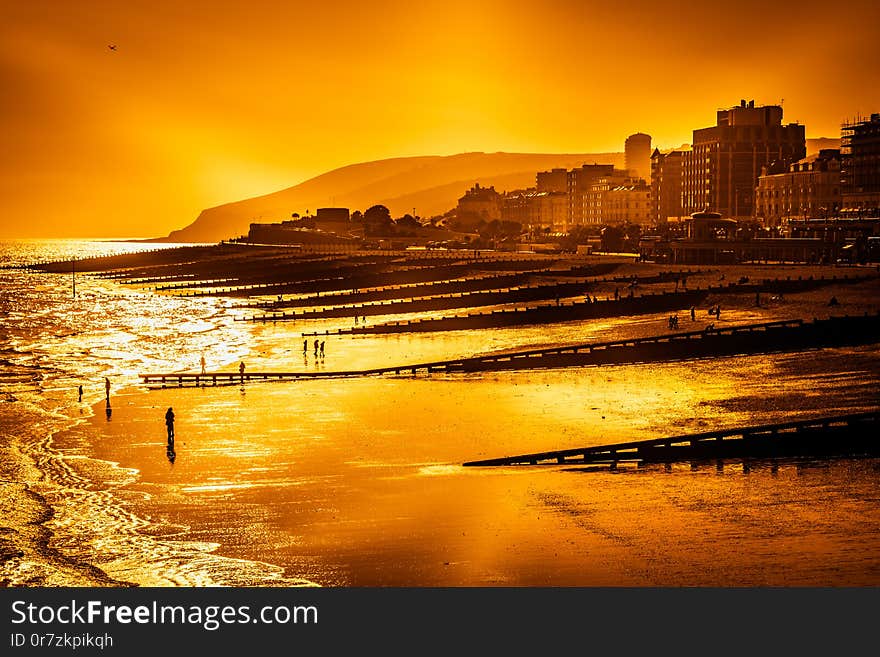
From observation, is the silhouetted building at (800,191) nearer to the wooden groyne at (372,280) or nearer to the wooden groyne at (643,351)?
the wooden groyne at (372,280)

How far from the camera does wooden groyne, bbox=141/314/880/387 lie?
44.3m

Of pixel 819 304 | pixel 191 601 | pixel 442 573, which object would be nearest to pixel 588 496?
pixel 442 573

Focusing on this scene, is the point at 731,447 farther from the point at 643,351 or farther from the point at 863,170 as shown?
the point at 863,170

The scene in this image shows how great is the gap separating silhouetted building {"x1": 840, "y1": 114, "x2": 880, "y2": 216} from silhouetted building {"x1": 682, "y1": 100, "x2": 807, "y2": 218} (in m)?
46.0

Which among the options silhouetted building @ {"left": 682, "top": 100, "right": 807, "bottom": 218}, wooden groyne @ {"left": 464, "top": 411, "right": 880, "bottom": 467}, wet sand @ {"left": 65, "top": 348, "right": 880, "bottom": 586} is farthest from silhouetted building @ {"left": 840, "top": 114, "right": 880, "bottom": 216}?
wooden groyne @ {"left": 464, "top": 411, "right": 880, "bottom": 467}

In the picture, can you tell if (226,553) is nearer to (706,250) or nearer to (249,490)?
(249,490)

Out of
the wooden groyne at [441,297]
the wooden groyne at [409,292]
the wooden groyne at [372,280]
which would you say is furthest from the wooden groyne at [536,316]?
the wooden groyne at [372,280]

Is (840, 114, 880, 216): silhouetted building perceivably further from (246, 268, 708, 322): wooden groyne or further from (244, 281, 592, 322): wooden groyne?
(244, 281, 592, 322): wooden groyne

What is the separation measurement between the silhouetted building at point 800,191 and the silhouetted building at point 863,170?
3816mm

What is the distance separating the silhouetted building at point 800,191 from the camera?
5423 inches

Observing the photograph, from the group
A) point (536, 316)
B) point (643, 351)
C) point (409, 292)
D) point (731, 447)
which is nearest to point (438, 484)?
point (731, 447)

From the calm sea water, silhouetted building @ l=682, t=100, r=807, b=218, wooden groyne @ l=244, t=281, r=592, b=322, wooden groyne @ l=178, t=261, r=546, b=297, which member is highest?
silhouetted building @ l=682, t=100, r=807, b=218

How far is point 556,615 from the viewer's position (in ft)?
50.4

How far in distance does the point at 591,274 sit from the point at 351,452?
225ft
